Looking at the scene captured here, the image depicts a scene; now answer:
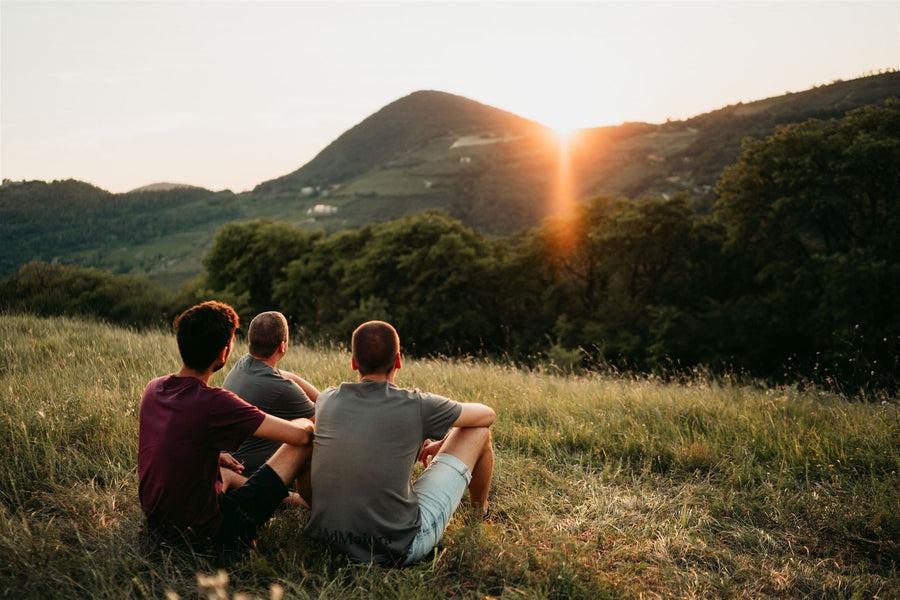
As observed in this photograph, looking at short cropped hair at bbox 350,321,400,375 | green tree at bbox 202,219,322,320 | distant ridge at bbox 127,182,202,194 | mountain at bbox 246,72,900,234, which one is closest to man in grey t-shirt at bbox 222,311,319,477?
short cropped hair at bbox 350,321,400,375

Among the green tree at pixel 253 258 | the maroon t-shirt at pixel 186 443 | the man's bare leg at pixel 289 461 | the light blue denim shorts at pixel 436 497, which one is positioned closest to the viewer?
the maroon t-shirt at pixel 186 443

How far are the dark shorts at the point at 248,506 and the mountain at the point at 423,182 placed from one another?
24.5 m

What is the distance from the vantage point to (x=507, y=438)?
5.18 meters

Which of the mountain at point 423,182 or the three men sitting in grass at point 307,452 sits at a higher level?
the mountain at point 423,182

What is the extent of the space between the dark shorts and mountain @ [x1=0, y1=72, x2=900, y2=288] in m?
24.5

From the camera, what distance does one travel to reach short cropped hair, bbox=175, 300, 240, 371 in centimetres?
261

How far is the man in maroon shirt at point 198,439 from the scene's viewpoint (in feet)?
8.33

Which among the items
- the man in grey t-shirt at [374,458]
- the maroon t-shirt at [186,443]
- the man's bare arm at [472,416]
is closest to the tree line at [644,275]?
the man's bare arm at [472,416]

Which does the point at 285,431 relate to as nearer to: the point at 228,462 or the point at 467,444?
the point at 228,462

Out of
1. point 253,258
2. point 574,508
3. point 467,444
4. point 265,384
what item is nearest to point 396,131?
point 253,258

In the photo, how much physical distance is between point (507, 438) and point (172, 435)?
133 inches

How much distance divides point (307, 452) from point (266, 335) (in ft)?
3.01

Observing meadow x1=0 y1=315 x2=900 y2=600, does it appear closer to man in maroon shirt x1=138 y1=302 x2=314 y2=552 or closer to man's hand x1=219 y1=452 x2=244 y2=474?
man in maroon shirt x1=138 y1=302 x2=314 y2=552

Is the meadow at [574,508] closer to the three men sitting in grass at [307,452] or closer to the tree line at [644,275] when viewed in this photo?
the three men sitting in grass at [307,452]
